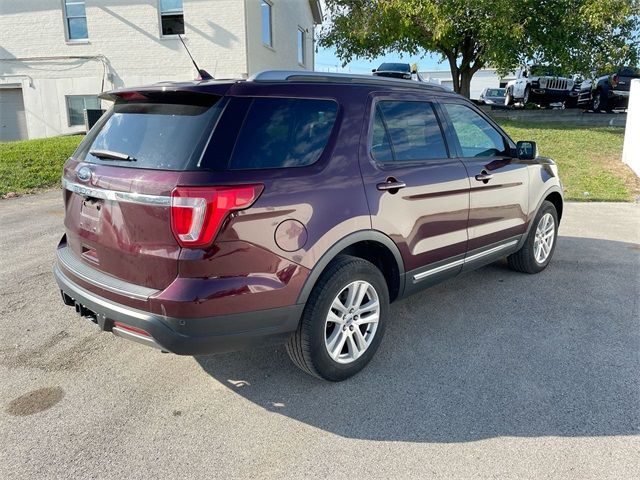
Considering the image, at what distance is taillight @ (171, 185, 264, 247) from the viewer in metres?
2.44

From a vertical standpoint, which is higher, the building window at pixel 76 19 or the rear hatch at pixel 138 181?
the building window at pixel 76 19

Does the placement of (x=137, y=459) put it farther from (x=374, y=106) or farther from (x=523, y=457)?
(x=374, y=106)

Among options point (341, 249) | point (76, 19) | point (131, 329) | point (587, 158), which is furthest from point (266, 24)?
point (131, 329)

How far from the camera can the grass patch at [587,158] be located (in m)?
9.48

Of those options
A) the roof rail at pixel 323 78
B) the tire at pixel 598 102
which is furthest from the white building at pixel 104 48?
the roof rail at pixel 323 78

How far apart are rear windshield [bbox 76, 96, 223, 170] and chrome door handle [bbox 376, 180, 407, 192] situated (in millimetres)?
1117

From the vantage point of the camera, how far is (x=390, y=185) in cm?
325

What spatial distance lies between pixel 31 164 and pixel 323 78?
966 cm

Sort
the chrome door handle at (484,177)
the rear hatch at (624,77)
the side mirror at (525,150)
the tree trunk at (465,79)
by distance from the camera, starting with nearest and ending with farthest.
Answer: the chrome door handle at (484,177) → the side mirror at (525,150) → the rear hatch at (624,77) → the tree trunk at (465,79)

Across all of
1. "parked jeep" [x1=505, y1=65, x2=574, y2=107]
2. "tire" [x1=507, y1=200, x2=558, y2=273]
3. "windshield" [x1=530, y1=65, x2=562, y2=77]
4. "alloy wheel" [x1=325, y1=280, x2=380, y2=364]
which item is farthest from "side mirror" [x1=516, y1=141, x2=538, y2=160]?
"parked jeep" [x1=505, y1=65, x2=574, y2=107]

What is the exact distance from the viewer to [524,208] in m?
4.72

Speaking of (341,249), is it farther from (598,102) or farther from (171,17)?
(598,102)

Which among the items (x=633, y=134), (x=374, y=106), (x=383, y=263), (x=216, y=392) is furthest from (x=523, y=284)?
(x=633, y=134)

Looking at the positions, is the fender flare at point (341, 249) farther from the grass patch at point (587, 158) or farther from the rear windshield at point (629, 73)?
the rear windshield at point (629, 73)
